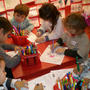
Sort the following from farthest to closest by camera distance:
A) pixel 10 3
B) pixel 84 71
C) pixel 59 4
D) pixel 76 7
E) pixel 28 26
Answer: pixel 76 7, pixel 59 4, pixel 10 3, pixel 28 26, pixel 84 71

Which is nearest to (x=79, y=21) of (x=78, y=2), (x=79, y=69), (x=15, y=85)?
(x=79, y=69)

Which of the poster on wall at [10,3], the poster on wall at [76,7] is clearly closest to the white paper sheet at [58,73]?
the poster on wall at [10,3]

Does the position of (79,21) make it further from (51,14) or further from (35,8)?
(35,8)

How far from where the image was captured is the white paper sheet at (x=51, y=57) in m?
1.24

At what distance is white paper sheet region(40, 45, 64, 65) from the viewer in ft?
4.05

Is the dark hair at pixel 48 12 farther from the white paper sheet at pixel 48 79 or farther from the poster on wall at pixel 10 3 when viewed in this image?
the poster on wall at pixel 10 3

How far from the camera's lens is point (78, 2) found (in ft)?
8.98

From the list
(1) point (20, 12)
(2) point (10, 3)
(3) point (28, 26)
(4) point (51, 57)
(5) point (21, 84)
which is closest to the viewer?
(5) point (21, 84)

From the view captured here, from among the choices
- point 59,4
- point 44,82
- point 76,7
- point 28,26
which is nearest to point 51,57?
point 44,82

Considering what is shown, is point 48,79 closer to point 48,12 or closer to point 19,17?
point 48,12

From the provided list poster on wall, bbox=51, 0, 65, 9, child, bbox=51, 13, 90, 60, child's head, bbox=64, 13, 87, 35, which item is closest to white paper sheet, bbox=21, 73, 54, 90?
child, bbox=51, 13, 90, 60

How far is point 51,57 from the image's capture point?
1.29 meters

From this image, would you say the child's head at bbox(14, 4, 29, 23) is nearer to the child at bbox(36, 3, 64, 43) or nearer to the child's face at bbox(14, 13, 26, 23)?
the child's face at bbox(14, 13, 26, 23)

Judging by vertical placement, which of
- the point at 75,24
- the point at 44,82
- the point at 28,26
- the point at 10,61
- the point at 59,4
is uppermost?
the point at 59,4
